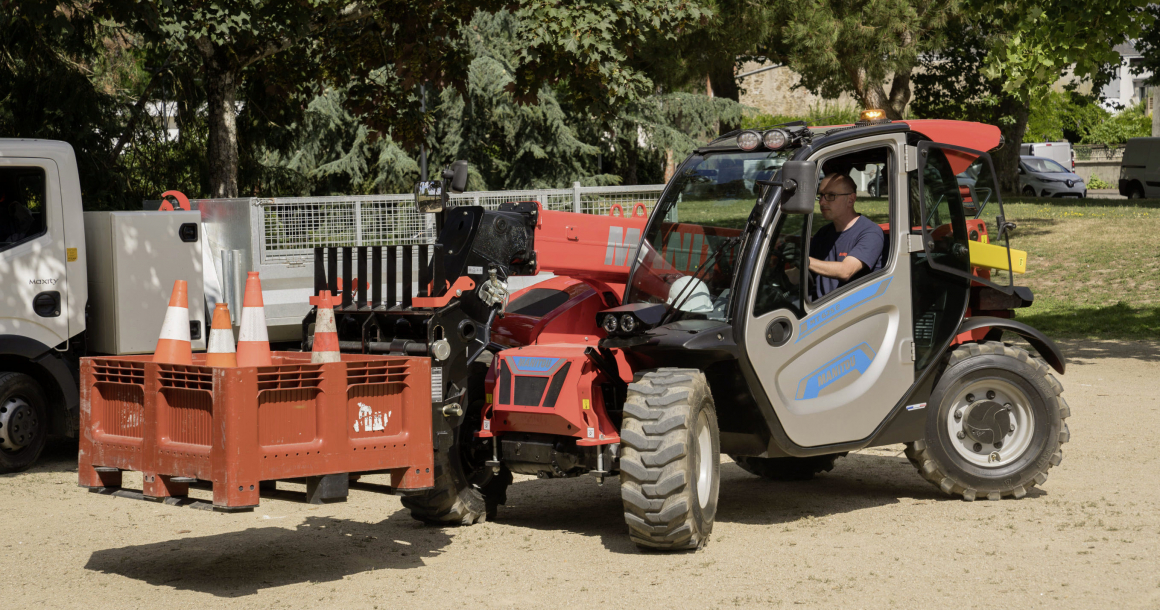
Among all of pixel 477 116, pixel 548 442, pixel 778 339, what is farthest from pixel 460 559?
pixel 477 116

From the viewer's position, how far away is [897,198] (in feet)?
23.8

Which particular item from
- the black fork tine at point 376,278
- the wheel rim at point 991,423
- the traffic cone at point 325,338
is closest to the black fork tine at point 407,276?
the black fork tine at point 376,278

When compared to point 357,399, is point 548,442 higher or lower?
lower

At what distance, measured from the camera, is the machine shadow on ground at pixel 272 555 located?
619cm

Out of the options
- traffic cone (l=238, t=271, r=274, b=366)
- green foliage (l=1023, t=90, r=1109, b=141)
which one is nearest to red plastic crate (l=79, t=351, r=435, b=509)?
traffic cone (l=238, t=271, r=274, b=366)

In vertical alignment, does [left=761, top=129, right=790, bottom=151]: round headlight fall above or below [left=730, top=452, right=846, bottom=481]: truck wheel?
above

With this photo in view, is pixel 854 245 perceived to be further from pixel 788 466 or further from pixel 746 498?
pixel 788 466

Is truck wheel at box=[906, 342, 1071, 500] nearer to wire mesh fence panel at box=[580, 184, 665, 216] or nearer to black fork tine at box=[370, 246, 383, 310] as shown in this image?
black fork tine at box=[370, 246, 383, 310]

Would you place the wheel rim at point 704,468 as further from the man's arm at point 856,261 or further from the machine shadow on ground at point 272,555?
the machine shadow on ground at point 272,555

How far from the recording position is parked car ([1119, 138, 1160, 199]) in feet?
121

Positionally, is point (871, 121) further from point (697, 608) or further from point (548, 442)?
point (697, 608)

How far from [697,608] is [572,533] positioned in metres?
1.76

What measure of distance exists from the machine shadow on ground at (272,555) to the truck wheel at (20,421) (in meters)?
3.11

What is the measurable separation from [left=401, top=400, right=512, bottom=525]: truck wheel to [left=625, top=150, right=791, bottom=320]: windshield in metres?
1.23
